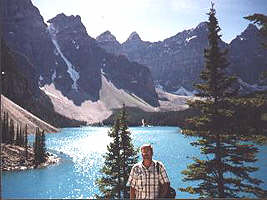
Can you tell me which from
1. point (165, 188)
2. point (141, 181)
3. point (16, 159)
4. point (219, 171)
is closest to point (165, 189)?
point (165, 188)

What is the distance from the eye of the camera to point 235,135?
1495 centimetres

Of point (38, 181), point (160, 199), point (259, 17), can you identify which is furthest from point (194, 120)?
point (38, 181)

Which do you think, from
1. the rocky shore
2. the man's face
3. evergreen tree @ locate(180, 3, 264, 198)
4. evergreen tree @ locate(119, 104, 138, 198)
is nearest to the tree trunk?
evergreen tree @ locate(180, 3, 264, 198)

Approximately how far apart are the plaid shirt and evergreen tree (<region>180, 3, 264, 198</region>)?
7.88m

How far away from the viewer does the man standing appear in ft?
24.6

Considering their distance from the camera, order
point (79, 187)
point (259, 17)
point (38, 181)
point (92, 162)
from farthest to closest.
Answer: point (92, 162) → point (38, 181) → point (79, 187) → point (259, 17)

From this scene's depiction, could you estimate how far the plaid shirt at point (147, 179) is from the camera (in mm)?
7492

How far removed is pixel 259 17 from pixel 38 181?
5331 cm

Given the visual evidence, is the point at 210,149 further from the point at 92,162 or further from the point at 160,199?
the point at 92,162

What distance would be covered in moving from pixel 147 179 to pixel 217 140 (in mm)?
8612

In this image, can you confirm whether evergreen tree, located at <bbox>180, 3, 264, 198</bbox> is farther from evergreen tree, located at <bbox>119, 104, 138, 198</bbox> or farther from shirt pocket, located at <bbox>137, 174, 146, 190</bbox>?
evergreen tree, located at <bbox>119, 104, 138, 198</bbox>

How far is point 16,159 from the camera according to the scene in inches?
2808

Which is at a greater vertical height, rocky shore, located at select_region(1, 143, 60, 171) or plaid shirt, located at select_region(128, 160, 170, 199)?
plaid shirt, located at select_region(128, 160, 170, 199)

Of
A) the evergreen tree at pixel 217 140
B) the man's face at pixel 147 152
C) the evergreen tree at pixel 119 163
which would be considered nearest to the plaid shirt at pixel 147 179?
the man's face at pixel 147 152
